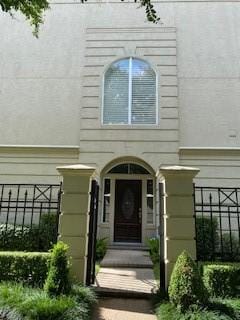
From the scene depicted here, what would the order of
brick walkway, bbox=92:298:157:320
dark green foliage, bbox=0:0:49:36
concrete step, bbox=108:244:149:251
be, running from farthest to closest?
concrete step, bbox=108:244:149:251
dark green foliage, bbox=0:0:49:36
brick walkway, bbox=92:298:157:320

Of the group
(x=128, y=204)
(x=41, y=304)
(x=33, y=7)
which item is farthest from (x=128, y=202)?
(x=41, y=304)

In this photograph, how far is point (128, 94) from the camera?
43.7 ft

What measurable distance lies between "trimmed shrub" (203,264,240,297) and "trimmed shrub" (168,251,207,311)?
62cm

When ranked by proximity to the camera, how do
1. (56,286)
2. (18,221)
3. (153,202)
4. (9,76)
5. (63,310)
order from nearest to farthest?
(63,310)
(56,286)
(18,221)
(153,202)
(9,76)

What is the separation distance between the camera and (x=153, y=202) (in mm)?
12781

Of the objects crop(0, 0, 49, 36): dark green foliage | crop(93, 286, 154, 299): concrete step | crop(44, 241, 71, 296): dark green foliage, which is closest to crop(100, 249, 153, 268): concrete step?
crop(93, 286, 154, 299): concrete step

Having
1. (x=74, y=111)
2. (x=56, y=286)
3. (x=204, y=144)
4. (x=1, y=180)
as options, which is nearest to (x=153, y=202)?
(x=204, y=144)

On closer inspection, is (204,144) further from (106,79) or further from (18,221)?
(18,221)

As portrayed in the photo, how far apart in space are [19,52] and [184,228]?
37.9 feet

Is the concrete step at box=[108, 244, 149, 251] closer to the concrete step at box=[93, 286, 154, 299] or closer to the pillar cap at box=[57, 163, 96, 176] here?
the concrete step at box=[93, 286, 154, 299]

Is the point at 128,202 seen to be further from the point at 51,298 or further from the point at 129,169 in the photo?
the point at 51,298

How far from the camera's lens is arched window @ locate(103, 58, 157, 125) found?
13047 mm

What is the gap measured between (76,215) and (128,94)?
8.13 m

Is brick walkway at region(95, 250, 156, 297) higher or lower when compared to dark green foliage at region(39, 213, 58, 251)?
lower
